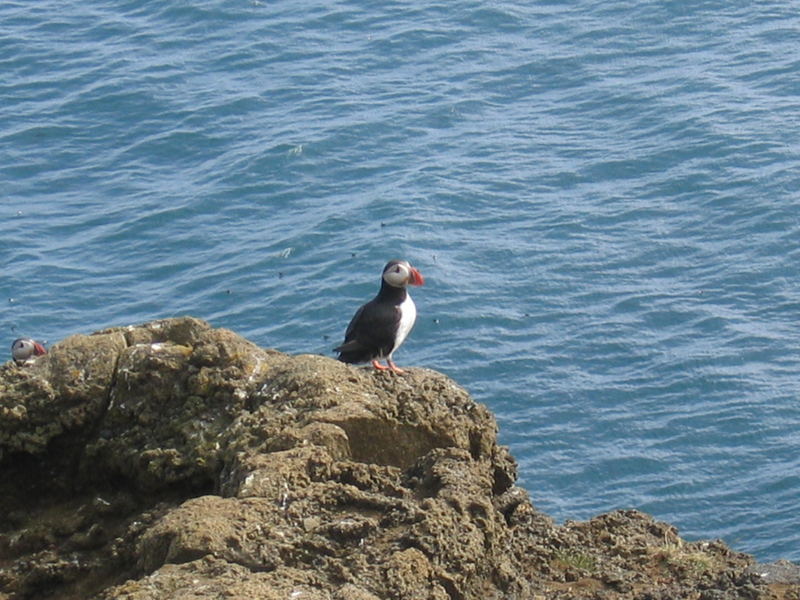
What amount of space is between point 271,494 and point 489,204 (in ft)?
75.0

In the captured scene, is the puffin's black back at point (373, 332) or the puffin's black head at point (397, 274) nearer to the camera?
the puffin's black back at point (373, 332)

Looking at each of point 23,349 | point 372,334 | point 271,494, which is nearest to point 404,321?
point 372,334

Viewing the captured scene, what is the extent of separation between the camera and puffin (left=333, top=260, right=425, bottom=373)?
38.3 ft

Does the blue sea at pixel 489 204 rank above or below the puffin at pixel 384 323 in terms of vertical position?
below

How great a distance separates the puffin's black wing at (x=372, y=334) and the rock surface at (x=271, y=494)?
89.2 inches

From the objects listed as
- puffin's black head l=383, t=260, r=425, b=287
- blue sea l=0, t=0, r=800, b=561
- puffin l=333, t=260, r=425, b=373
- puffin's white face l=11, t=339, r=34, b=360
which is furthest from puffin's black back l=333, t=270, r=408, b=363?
blue sea l=0, t=0, r=800, b=561

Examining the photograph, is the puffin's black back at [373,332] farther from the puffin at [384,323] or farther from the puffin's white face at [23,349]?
the puffin's white face at [23,349]

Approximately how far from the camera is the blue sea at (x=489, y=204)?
23.1m

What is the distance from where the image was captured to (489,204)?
30047mm

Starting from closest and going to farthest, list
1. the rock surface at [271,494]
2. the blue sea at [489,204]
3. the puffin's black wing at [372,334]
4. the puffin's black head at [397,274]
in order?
the rock surface at [271,494]
the puffin's black wing at [372,334]
the puffin's black head at [397,274]
the blue sea at [489,204]

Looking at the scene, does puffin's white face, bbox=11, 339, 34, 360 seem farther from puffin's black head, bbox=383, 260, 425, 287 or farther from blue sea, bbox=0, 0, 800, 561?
puffin's black head, bbox=383, 260, 425, 287

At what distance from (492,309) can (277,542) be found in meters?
19.4

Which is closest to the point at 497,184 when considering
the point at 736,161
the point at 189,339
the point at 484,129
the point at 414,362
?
the point at 484,129

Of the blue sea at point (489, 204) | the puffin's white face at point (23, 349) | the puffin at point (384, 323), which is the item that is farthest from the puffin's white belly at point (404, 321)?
the blue sea at point (489, 204)
